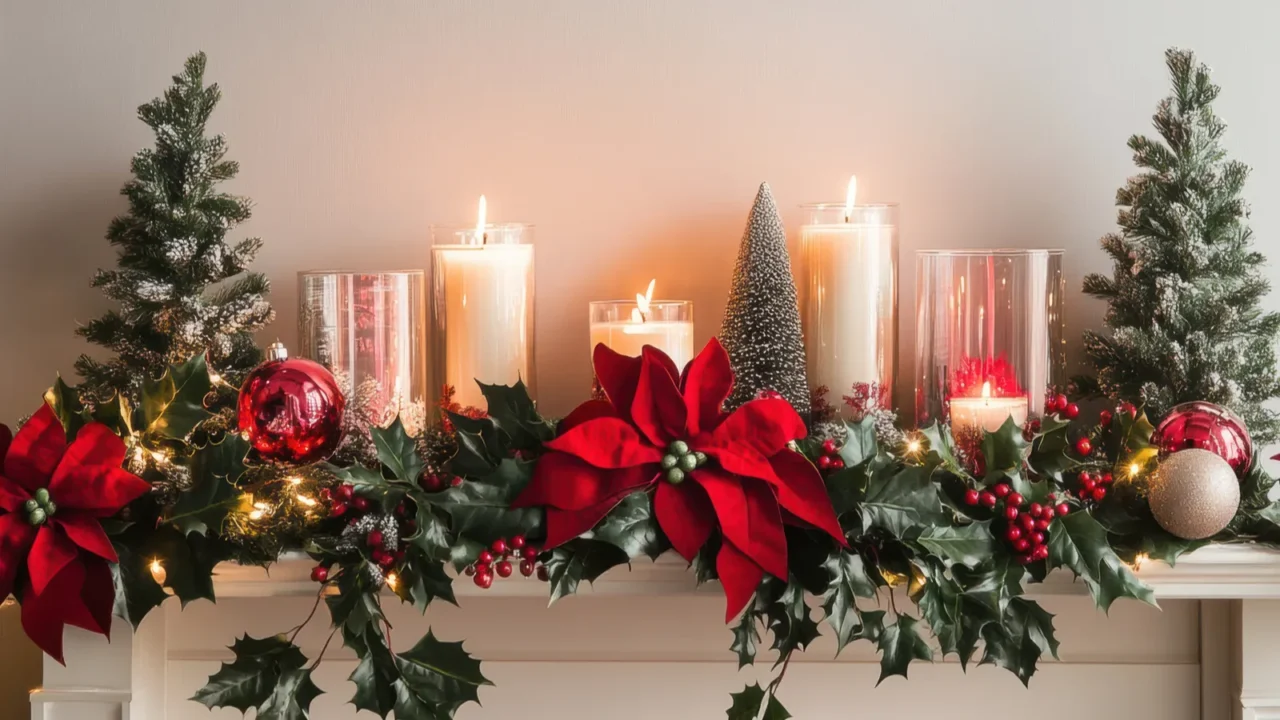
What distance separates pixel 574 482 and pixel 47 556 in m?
0.38

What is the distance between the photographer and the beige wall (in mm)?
955

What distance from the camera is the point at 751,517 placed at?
0.68 meters

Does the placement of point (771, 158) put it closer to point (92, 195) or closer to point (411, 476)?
point (411, 476)

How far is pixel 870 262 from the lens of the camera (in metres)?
0.85

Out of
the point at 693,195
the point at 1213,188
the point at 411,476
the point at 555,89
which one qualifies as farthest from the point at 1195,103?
the point at 411,476

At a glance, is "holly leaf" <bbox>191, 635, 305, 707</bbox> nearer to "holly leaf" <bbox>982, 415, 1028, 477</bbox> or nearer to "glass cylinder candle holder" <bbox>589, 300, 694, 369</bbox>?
"glass cylinder candle holder" <bbox>589, 300, 694, 369</bbox>

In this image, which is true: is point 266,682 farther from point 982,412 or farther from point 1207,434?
point 1207,434

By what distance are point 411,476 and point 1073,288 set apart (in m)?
0.65

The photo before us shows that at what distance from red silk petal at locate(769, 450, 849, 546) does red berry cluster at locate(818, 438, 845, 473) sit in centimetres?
3

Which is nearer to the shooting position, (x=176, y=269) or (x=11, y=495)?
(x=11, y=495)

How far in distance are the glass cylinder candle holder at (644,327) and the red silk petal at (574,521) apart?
0.53 feet

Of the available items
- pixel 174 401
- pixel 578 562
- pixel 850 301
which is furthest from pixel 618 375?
pixel 174 401

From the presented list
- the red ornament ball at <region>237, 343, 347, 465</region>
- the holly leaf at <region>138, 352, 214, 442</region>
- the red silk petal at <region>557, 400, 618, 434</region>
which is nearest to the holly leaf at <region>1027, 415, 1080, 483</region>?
the red silk petal at <region>557, 400, 618, 434</region>

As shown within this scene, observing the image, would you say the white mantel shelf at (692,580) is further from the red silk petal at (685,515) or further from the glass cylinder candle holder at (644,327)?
the glass cylinder candle holder at (644,327)
